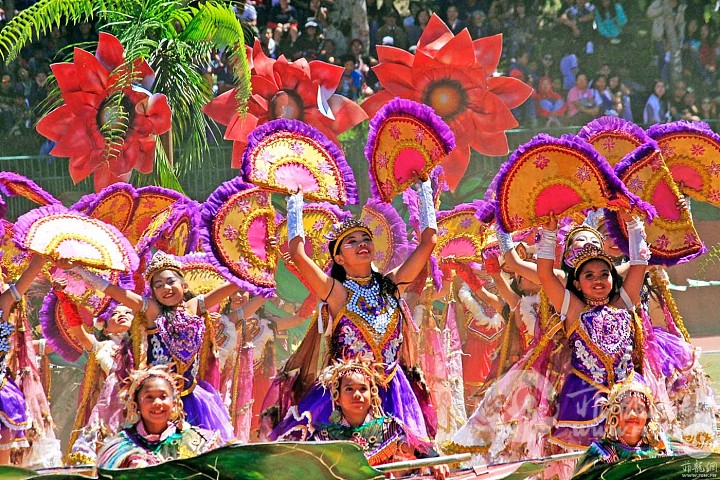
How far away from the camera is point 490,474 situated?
15.5ft

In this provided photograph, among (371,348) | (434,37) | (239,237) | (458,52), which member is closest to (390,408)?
(371,348)

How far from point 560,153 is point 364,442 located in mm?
1713

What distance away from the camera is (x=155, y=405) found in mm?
4777

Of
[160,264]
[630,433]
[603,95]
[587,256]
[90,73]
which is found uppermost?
[603,95]

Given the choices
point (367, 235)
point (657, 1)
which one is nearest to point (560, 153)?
point (367, 235)

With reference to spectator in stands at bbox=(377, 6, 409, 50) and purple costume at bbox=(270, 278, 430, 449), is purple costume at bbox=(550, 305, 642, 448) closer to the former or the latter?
purple costume at bbox=(270, 278, 430, 449)

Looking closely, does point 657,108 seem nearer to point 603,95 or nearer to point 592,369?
point 603,95

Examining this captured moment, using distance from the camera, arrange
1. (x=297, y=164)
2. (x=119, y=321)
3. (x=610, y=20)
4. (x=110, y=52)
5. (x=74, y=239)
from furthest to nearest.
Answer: (x=610, y=20) < (x=110, y=52) < (x=119, y=321) < (x=74, y=239) < (x=297, y=164)

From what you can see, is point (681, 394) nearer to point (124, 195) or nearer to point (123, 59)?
point (124, 195)

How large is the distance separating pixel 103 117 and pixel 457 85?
2458mm

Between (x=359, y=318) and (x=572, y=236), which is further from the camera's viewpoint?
(x=572, y=236)

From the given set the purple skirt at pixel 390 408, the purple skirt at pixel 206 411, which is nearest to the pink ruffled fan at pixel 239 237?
the purple skirt at pixel 206 411

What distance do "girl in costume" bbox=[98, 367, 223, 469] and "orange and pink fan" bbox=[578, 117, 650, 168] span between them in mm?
3347

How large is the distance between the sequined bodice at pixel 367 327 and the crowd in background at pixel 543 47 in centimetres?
747
